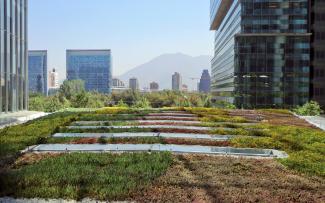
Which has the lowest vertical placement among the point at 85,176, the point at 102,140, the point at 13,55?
the point at 85,176

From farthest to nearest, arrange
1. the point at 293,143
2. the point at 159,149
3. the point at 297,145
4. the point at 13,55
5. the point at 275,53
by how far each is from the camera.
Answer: the point at 275,53, the point at 13,55, the point at 293,143, the point at 297,145, the point at 159,149

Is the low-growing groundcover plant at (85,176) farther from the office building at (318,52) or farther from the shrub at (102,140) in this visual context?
the office building at (318,52)

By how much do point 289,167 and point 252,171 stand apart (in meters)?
1.65

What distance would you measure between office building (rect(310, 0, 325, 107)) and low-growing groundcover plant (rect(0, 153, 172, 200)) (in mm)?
61411

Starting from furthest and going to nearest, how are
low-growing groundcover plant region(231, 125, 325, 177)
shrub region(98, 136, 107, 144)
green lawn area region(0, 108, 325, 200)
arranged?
shrub region(98, 136, 107, 144) < low-growing groundcover plant region(231, 125, 325, 177) < green lawn area region(0, 108, 325, 200)

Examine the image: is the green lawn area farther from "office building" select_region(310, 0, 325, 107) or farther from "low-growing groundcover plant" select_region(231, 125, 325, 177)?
"office building" select_region(310, 0, 325, 107)

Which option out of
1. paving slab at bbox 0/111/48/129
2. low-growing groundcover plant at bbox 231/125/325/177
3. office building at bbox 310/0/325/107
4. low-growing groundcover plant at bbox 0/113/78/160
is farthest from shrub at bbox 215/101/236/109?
low-growing groundcover plant at bbox 0/113/78/160

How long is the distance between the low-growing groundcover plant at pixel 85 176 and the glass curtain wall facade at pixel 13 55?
2975cm

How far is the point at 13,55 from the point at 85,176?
3613 centimetres

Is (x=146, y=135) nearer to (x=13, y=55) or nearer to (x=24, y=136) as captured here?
(x=24, y=136)

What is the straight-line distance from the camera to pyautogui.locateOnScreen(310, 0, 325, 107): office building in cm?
7056

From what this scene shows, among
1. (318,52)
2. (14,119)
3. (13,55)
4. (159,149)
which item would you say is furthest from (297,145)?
(318,52)

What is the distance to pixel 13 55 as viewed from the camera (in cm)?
4472

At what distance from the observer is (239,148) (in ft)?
60.4
